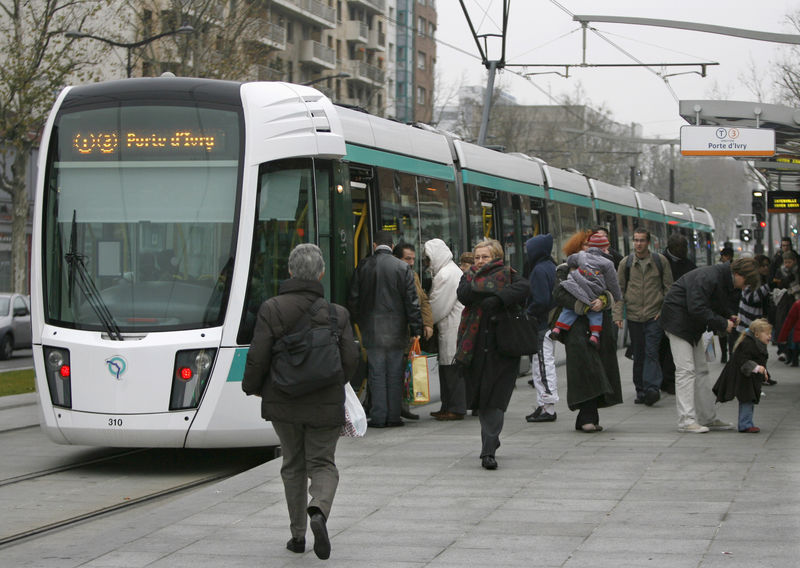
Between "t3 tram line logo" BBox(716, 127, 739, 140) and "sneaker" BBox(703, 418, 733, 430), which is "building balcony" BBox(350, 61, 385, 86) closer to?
"t3 tram line logo" BBox(716, 127, 739, 140)

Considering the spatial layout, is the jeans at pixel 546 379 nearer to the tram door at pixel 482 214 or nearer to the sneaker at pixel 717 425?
the sneaker at pixel 717 425

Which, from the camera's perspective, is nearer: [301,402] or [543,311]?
[301,402]

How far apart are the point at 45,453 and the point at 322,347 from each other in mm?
5825

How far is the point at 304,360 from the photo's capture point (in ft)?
21.0

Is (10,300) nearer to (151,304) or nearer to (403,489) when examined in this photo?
(151,304)

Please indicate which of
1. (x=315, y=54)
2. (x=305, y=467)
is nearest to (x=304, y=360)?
(x=305, y=467)

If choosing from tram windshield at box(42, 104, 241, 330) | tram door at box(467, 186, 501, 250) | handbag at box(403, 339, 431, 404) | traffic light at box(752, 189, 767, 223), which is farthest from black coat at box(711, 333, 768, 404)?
traffic light at box(752, 189, 767, 223)

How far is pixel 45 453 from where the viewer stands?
37.7 feet

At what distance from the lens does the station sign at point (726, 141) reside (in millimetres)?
15266

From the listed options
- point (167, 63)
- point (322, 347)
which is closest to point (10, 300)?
point (167, 63)

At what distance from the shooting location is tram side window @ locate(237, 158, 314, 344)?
1009cm

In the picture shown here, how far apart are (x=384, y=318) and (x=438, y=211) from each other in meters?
3.52

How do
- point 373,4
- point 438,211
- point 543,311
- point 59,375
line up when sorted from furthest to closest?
point 373,4
point 438,211
point 543,311
point 59,375

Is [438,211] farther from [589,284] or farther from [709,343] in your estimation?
[589,284]
